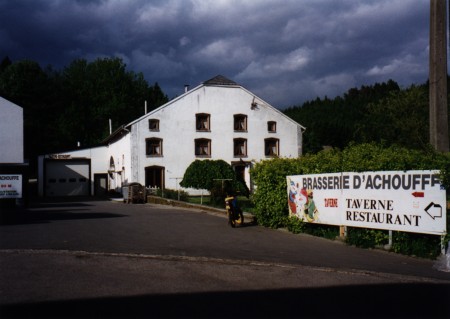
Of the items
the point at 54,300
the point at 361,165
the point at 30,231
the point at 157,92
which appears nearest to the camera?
the point at 54,300

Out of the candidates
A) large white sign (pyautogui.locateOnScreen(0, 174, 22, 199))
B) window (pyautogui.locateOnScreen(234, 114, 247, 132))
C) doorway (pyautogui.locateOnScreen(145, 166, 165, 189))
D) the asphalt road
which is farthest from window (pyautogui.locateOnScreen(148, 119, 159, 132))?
the asphalt road

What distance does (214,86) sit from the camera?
145 ft

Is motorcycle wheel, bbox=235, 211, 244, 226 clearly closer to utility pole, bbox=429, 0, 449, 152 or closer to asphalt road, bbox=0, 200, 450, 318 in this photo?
asphalt road, bbox=0, 200, 450, 318

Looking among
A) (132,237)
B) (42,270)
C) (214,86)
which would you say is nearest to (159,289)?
(42,270)

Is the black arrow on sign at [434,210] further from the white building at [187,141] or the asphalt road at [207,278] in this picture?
the white building at [187,141]

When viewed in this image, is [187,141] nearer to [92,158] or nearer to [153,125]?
[153,125]

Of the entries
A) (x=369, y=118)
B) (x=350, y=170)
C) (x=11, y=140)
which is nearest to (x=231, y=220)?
(x=350, y=170)

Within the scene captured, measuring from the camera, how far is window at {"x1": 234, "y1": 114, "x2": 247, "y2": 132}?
4503 centimetres

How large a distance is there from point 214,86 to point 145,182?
404 inches

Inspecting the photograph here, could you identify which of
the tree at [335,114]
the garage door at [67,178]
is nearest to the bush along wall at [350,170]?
the garage door at [67,178]

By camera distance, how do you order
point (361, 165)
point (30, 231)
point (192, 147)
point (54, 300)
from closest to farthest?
point (54, 300) → point (361, 165) → point (30, 231) → point (192, 147)

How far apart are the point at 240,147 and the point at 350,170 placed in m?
32.7

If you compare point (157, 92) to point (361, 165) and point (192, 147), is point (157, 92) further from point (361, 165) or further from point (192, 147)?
point (361, 165)

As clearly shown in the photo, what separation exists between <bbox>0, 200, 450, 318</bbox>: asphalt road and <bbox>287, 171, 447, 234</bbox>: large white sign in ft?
2.33
